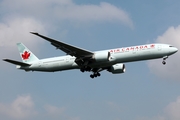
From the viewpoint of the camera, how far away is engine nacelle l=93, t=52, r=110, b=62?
54.4 meters

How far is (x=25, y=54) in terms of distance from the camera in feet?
212

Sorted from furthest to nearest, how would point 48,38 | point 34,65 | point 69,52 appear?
point 34,65 < point 69,52 < point 48,38

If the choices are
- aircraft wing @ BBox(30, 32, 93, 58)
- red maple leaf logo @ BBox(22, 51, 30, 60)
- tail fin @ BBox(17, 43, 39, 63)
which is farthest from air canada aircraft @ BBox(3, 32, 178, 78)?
red maple leaf logo @ BBox(22, 51, 30, 60)

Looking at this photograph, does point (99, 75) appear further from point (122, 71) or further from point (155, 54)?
point (155, 54)

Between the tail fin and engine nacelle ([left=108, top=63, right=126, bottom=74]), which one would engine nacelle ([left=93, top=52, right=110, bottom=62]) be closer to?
engine nacelle ([left=108, top=63, right=126, bottom=74])

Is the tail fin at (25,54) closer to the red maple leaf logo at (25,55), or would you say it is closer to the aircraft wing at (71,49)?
the red maple leaf logo at (25,55)

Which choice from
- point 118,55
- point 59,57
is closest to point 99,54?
point 118,55

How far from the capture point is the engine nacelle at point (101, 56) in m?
54.4

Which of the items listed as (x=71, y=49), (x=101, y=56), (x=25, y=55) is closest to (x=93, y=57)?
(x=101, y=56)

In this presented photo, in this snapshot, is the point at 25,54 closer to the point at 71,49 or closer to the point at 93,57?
the point at 71,49

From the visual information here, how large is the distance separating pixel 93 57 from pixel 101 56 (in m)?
1.36

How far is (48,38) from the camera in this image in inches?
2040

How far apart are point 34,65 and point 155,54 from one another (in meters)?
18.7

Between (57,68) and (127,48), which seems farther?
(57,68)
